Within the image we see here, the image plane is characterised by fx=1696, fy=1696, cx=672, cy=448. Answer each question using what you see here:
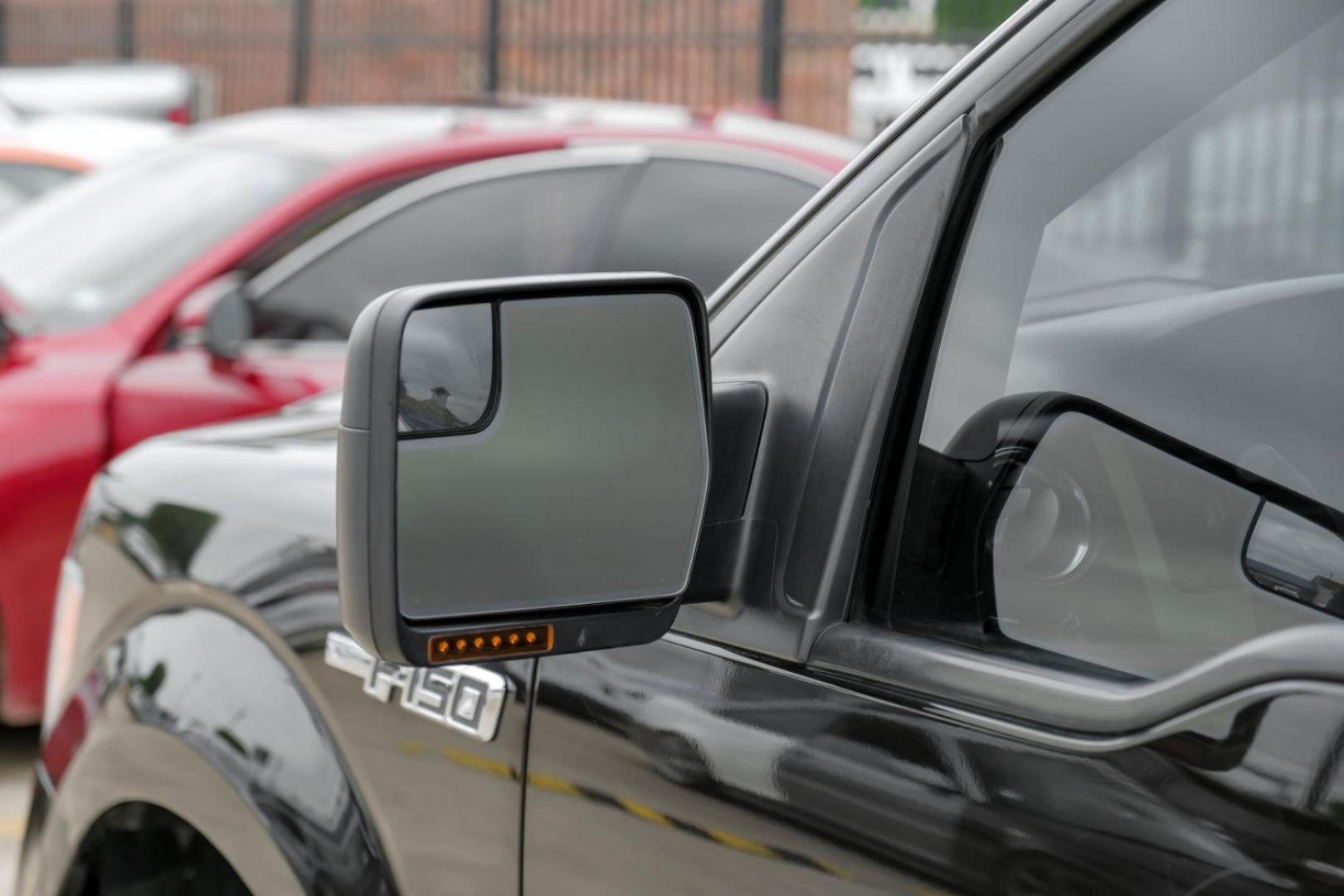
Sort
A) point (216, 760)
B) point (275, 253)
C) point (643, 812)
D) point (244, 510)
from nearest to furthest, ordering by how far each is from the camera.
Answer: point (643, 812), point (216, 760), point (244, 510), point (275, 253)

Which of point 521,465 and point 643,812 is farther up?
point 521,465

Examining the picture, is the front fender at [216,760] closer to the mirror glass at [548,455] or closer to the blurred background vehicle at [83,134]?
the mirror glass at [548,455]

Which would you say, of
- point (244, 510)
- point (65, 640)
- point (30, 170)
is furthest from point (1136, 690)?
point (30, 170)

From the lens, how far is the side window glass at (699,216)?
4.60 m

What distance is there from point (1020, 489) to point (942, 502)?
0.20 ft

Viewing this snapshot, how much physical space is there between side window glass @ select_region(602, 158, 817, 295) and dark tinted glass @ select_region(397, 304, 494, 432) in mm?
3219

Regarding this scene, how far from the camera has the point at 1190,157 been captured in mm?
1329

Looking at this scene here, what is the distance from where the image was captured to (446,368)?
4.16ft

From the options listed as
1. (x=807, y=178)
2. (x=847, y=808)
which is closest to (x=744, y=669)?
(x=847, y=808)

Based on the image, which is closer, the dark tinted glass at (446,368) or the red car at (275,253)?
the dark tinted glass at (446,368)

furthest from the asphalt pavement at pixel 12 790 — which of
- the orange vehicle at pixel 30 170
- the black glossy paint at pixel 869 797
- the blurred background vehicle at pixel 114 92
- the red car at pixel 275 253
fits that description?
the blurred background vehicle at pixel 114 92

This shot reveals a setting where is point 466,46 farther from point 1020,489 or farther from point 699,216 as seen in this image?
point 1020,489

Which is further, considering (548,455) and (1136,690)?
(548,455)

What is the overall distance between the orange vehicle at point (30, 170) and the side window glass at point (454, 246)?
10.9ft
